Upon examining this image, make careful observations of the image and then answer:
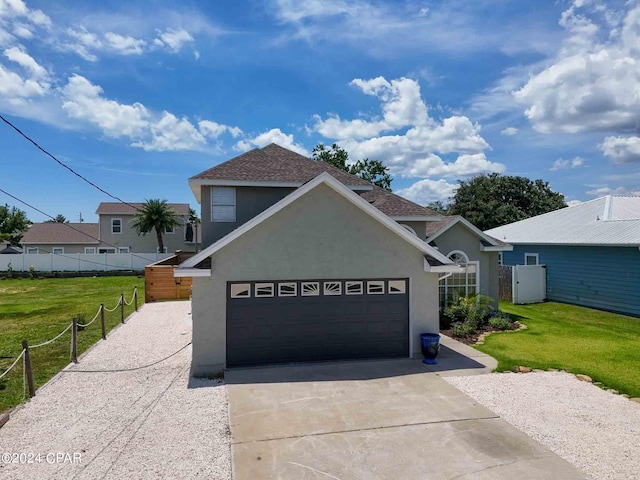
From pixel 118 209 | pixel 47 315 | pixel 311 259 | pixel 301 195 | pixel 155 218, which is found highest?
pixel 118 209

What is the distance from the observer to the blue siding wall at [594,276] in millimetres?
17219

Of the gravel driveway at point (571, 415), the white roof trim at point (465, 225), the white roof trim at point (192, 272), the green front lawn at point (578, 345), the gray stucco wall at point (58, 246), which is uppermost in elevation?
the white roof trim at point (465, 225)

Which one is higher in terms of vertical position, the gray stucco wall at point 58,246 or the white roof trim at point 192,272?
the gray stucco wall at point 58,246

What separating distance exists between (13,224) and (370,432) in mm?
48692

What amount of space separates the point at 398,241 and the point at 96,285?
25416 mm

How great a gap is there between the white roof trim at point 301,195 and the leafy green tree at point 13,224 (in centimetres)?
4237

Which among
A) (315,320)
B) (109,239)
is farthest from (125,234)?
(315,320)

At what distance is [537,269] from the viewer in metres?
21.5

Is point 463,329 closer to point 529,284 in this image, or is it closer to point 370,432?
point 370,432

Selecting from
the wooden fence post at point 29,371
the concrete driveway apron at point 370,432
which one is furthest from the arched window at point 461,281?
the wooden fence post at point 29,371

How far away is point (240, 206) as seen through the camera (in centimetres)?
1309

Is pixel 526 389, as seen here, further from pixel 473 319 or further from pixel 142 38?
pixel 142 38

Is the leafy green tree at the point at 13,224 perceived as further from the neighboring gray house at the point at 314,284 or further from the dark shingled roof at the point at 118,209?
the neighboring gray house at the point at 314,284

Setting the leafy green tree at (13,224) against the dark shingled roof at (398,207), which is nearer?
the dark shingled roof at (398,207)
